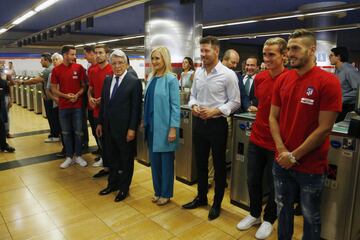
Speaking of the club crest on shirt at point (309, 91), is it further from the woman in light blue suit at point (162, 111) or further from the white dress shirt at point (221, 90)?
the woman in light blue suit at point (162, 111)

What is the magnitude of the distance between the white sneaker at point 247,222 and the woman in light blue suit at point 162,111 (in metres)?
0.80

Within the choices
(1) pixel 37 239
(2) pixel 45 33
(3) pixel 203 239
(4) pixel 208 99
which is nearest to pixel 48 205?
(1) pixel 37 239

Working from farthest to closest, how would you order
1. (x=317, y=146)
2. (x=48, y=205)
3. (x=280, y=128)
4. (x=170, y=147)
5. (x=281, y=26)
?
(x=281, y=26), (x=48, y=205), (x=170, y=147), (x=280, y=128), (x=317, y=146)

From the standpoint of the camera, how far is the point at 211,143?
2.52m

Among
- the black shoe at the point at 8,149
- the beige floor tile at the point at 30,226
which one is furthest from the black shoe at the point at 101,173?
the black shoe at the point at 8,149

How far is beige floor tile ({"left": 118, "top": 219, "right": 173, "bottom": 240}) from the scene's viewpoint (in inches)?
94.6

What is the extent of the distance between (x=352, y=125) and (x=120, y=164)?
2257 mm

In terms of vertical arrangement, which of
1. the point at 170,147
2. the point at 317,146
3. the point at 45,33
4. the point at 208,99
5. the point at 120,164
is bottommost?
the point at 120,164

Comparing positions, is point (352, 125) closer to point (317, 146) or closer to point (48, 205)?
point (317, 146)

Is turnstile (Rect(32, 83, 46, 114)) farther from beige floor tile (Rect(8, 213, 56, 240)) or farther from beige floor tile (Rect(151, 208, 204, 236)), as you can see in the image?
beige floor tile (Rect(151, 208, 204, 236))

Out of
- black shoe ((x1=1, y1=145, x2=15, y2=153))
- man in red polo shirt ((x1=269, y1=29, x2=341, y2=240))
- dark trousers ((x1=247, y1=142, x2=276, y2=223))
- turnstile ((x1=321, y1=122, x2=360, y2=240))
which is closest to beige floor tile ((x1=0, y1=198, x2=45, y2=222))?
dark trousers ((x1=247, y1=142, x2=276, y2=223))

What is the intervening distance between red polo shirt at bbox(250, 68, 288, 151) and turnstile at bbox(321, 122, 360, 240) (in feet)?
1.54

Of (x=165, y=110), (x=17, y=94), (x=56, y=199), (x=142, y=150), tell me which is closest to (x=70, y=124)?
(x=142, y=150)

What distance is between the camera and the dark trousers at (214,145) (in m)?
2.47
